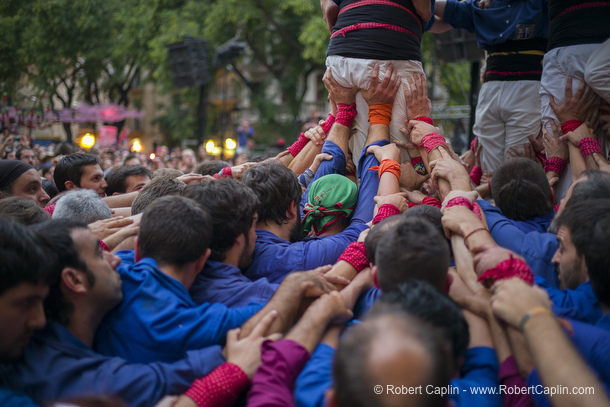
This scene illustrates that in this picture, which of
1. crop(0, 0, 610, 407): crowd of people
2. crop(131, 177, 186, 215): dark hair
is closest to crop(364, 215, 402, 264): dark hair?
crop(0, 0, 610, 407): crowd of people

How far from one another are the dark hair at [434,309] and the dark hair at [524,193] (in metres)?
1.46

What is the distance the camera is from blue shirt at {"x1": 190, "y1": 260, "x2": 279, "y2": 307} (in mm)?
2008

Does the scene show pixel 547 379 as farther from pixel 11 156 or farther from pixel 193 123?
pixel 193 123

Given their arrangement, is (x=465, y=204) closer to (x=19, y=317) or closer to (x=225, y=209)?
(x=225, y=209)

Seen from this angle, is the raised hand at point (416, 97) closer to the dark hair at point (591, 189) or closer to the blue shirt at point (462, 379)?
the dark hair at point (591, 189)

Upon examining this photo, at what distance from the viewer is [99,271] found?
1.78 metres

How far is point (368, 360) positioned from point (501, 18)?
11.6 ft

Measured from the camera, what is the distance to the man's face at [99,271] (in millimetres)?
1760

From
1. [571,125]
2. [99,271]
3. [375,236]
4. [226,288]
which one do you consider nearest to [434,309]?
[375,236]

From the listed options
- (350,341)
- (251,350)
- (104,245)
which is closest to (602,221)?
(350,341)

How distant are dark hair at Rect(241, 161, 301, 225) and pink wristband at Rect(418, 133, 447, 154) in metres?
0.86

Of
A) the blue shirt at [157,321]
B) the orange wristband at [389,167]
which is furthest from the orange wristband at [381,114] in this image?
the blue shirt at [157,321]

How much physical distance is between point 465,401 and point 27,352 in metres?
1.41

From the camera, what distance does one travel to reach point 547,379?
131cm
